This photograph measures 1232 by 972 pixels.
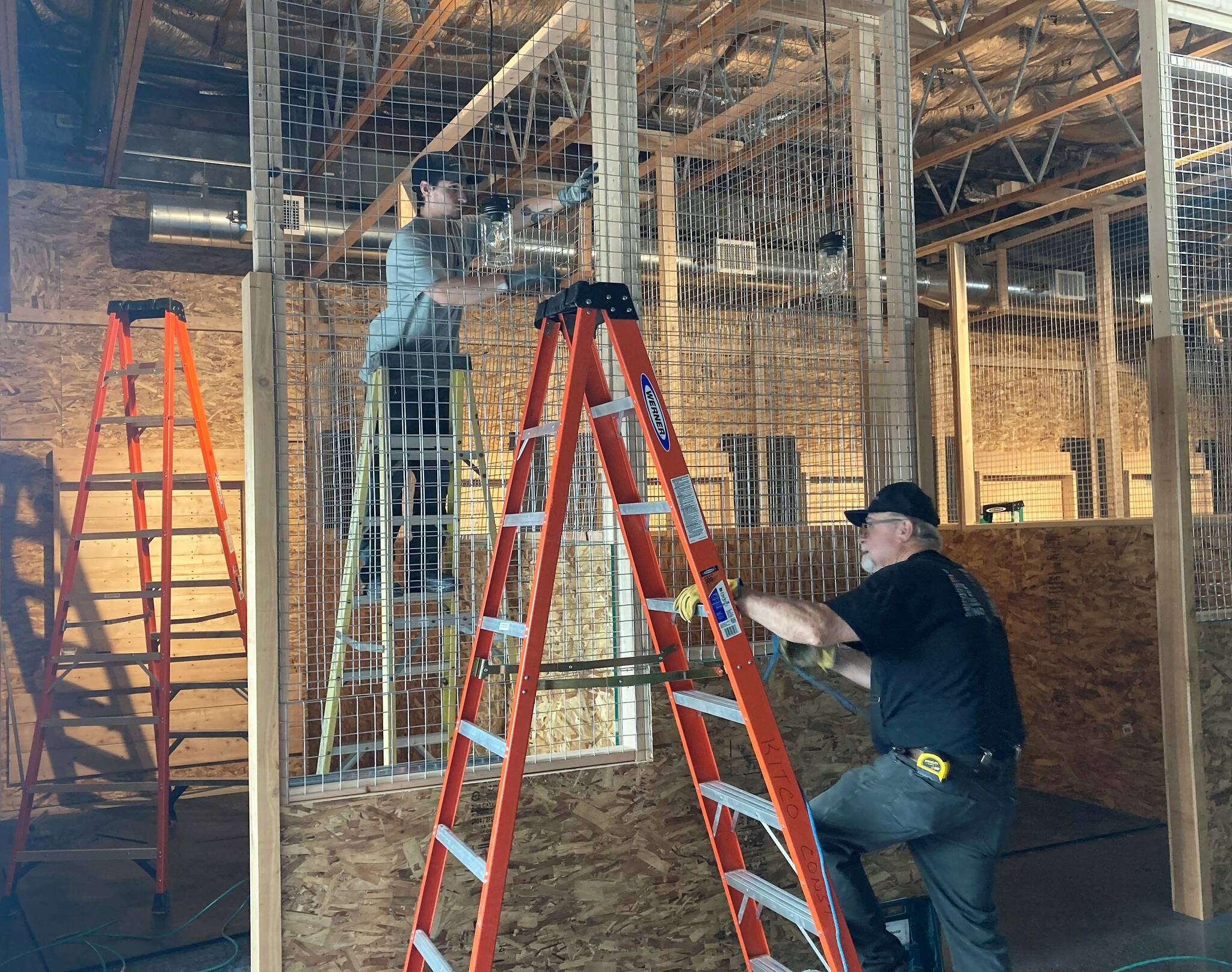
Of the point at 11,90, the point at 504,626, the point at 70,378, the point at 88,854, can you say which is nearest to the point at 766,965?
the point at 504,626

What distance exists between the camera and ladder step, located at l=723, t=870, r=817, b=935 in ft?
6.75

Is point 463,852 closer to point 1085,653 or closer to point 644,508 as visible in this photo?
point 644,508

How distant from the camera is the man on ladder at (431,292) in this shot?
8.87 ft

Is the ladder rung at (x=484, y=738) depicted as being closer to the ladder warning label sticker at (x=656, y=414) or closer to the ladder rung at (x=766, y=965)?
the ladder warning label sticker at (x=656, y=414)

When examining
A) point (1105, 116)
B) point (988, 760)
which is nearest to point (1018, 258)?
point (1105, 116)

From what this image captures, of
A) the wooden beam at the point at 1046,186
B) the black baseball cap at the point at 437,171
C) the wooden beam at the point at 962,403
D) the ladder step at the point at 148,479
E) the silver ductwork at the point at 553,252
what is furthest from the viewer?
the wooden beam at the point at 1046,186

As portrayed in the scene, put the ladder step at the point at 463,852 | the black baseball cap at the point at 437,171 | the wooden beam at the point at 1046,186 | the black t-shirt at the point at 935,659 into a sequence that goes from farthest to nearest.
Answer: the wooden beam at the point at 1046,186
the black baseball cap at the point at 437,171
the black t-shirt at the point at 935,659
the ladder step at the point at 463,852

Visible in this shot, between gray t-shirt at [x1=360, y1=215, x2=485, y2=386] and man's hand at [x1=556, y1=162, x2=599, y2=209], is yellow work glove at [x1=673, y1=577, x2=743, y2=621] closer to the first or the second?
gray t-shirt at [x1=360, y1=215, x2=485, y2=386]

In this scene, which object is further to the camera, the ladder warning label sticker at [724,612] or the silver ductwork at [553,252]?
the silver ductwork at [553,252]

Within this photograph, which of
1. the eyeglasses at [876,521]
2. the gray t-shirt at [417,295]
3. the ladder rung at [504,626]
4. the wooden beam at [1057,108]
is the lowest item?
the ladder rung at [504,626]

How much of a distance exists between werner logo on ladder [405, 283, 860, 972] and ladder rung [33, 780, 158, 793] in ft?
7.19

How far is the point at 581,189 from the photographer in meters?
2.80

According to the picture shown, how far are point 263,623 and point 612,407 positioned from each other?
99 cm

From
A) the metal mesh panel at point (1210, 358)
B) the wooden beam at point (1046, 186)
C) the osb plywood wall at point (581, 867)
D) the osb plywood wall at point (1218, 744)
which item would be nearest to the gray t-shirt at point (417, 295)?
the osb plywood wall at point (581, 867)
